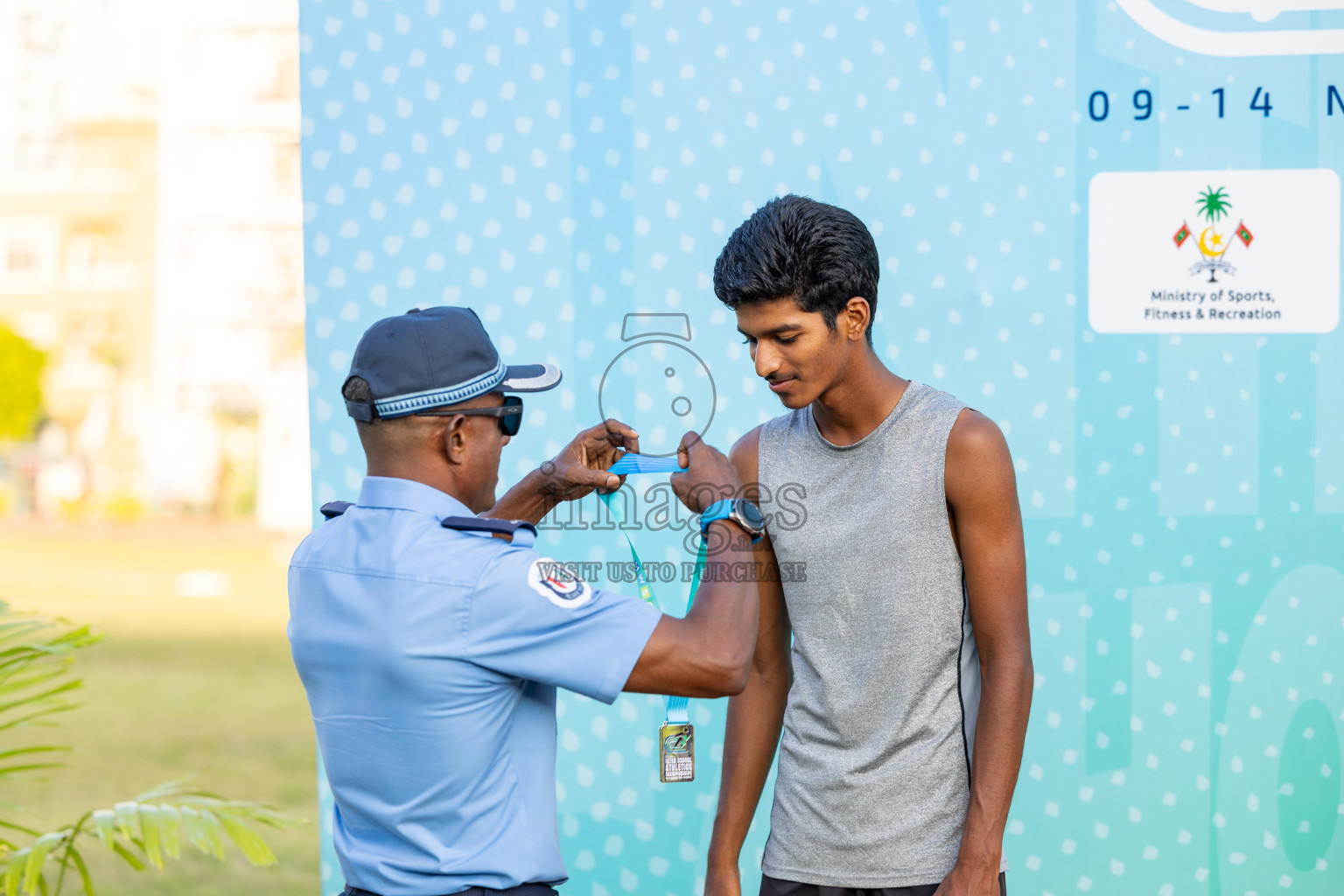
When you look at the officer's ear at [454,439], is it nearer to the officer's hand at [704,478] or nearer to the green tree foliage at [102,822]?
the officer's hand at [704,478]

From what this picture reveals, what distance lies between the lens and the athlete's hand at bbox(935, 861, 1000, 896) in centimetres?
165

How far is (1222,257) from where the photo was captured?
2.61 m

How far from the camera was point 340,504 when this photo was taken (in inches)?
66.0

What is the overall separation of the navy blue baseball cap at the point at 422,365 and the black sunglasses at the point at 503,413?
18mm

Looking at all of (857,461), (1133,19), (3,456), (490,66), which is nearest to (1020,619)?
(857,461)

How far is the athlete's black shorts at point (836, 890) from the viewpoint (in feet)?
5.65

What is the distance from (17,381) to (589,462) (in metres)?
27.0

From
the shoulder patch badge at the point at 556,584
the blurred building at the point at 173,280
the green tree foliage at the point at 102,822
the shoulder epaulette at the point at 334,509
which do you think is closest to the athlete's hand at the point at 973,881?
the shoulder patch badge at the point at 556,584

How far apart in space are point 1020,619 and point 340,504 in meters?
1.02

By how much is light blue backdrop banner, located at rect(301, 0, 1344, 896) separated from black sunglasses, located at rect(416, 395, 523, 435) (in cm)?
110

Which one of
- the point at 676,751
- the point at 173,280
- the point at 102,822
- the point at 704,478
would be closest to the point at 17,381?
the point at 173,280

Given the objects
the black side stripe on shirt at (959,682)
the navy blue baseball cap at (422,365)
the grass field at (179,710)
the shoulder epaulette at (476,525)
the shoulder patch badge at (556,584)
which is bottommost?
the grass field at (179,710)

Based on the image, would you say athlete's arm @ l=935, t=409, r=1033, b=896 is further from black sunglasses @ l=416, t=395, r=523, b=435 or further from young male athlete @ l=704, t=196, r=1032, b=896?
black sunglasses @ l=416, t=395, r=523, b=435

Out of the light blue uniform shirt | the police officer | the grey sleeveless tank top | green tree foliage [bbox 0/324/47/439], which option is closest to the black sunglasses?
the police officer
